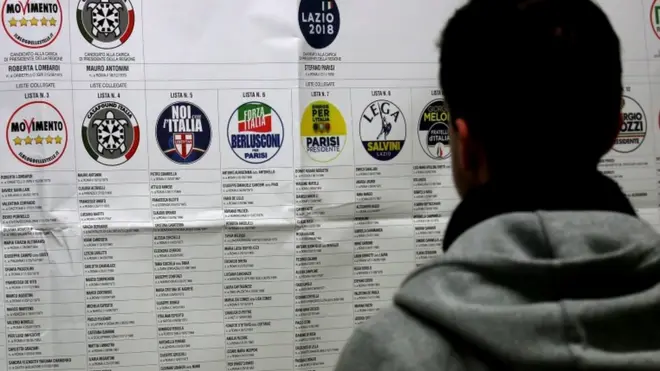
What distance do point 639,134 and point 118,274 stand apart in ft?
2.10

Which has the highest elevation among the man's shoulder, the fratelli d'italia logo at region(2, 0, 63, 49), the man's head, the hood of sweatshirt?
the fratelli d'italia logo at region(2, 0, 63, 49)

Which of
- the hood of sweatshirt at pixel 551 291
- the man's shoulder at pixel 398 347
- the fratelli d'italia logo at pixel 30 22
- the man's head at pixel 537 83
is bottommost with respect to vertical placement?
the man's shoulder at pixel 398 347

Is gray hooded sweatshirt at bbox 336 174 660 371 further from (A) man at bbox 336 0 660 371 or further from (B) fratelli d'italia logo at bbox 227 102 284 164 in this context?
(B) fratelli d'italia logo at bbox 227 102 284 164

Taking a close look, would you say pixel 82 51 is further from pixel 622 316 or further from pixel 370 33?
pixel 622 316

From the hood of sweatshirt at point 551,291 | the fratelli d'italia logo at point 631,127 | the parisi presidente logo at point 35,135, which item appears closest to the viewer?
the hood of sweatshirt at point 551,291

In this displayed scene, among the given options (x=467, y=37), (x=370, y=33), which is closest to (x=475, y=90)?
(x=467, y=37)

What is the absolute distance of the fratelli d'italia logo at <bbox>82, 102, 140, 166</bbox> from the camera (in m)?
0.63

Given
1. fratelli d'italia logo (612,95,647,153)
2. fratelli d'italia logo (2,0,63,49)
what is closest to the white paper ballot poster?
fratelli d'italia logo (2,0,63,49)

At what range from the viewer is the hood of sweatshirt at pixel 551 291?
319 millimetres

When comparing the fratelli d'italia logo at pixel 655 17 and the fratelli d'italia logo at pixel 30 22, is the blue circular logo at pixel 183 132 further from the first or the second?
the fratelli d'italia logo at pixel 655 17

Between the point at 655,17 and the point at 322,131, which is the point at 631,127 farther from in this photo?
the point at 322,131

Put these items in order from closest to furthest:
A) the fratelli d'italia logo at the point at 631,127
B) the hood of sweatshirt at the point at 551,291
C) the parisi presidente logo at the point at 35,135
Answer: the hood of sweatshirt at the point at 551,291, the parisi presidente logo at the point at 35,135, the fratelli d'italia logo at the point at 631,127

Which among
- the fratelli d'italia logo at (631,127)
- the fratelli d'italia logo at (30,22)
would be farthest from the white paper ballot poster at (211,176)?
the fratelli d'italia logo at (631,127)

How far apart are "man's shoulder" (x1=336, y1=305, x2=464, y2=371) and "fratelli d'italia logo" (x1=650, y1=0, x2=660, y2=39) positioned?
58cm
